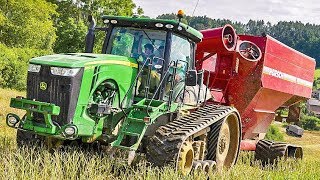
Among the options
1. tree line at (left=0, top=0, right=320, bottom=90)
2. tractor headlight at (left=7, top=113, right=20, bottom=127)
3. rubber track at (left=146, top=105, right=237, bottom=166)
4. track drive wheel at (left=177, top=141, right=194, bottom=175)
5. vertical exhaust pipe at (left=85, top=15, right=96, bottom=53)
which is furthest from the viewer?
tree line at (left=0, top=0, right=320, bottom=90)

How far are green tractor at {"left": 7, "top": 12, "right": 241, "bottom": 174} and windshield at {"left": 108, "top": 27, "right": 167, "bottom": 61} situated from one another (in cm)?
2

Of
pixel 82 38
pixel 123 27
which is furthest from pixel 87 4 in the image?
pixel 123 27

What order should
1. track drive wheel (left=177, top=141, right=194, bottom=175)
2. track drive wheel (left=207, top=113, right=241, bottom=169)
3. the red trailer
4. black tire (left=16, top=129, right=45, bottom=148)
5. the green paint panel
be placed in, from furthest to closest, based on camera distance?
the red trailer < track drive wheel (left=207, top=113, right=241, bottom=169) < black tire (left=16, top=129, right=45, bottom=148) < track drive wheel (left=177, top=141, right=194, bottom=175) < the green paint panel

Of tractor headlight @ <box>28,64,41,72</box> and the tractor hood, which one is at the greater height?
the tractor hood

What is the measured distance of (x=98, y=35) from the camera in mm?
36938

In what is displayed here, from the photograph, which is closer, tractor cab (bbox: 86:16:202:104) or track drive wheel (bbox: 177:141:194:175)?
track drive wheel (bbox: 177:141:194:175)

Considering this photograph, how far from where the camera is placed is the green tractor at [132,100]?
7086 mm

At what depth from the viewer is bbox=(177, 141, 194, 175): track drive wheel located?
763 cm

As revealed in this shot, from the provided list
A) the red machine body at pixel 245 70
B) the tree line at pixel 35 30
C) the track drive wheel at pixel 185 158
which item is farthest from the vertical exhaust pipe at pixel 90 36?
the tree line at pixel 35 30

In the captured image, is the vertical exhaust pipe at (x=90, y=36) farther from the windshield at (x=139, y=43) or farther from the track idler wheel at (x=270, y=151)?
the track idler wheel at (x=270, y=151)

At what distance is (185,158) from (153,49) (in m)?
1.90

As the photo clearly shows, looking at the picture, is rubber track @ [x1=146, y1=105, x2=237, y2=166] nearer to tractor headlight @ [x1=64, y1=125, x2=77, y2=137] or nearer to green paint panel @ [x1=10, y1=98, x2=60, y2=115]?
tractor headlight @ [x1=64, y1=125, x2=77, y2=137]

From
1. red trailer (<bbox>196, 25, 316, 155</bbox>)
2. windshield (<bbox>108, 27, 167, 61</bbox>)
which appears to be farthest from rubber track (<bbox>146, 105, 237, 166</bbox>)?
red trailer (<bbox>196, 25, 316, 155</bbox>)

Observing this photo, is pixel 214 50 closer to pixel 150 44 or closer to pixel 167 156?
pixel 150 44
